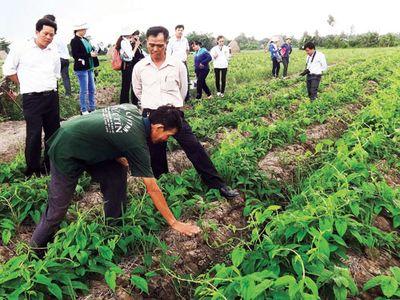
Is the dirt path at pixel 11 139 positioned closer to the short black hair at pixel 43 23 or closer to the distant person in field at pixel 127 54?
the distant person in field at pixel 127 54

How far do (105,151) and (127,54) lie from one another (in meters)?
5.29

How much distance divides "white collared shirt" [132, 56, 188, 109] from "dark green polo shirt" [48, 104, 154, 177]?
4.47 feet

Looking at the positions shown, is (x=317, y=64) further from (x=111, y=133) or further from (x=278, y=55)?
(x=111, y=133)

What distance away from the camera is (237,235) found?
3904 mm

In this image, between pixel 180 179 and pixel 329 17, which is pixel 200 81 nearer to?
pixel 180 179

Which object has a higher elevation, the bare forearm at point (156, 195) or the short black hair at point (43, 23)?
the short black hair at point (43, 23)

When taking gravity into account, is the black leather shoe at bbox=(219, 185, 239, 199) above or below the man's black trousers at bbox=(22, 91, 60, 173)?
below

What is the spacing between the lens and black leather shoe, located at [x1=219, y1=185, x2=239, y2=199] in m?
4.29

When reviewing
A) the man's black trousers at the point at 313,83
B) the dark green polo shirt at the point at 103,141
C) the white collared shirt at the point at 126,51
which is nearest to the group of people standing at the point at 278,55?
the man's black trousers at the point at 313,83

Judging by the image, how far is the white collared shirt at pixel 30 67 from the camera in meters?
4.91

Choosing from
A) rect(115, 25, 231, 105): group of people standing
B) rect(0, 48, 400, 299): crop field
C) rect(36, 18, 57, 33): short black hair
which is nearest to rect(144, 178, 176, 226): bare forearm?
rect(0, 48, 400, 299): crop field

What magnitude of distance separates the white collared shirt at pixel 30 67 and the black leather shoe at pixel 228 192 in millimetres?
2529

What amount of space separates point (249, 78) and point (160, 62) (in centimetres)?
1210

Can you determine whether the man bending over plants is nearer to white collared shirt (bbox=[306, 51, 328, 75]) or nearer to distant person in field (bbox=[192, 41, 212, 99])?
white collared shirt (bbox=[306, 51, 328, 75])
